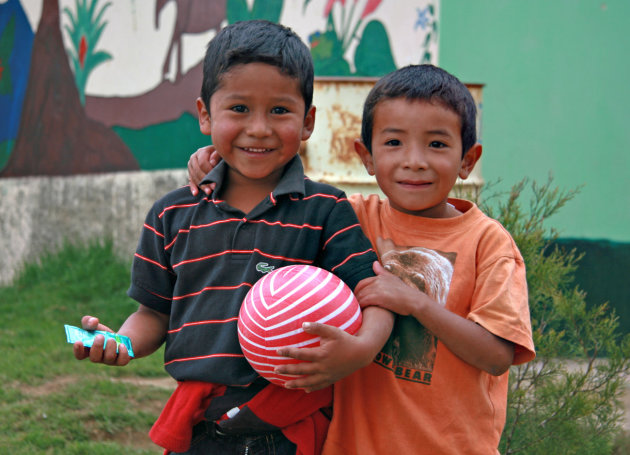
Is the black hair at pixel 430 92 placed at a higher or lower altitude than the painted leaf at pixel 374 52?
higher

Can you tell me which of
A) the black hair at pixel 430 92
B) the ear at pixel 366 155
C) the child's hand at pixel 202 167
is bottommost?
the child's hand at pixel 202 167

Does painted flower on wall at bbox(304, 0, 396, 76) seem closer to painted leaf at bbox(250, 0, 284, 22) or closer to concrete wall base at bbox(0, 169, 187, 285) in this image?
painted leaf at bbox(250, 0, 284, 22)

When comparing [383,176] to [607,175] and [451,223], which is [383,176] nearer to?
[451,223]

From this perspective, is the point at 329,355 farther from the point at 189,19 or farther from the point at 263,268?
the point at 189,19

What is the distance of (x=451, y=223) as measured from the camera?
1.94m

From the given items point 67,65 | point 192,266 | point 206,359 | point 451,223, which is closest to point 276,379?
point 206,359

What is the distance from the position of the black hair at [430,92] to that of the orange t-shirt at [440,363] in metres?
0.28

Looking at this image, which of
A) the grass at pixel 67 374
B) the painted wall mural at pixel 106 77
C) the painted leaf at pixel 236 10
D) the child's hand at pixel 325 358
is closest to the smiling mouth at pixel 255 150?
the child's hand at pixel 325 358

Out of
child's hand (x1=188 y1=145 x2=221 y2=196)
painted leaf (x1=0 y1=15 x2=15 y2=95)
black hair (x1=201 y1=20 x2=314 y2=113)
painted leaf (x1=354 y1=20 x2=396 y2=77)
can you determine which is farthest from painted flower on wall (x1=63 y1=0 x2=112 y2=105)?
black hair (x1=201 y1=20 x2=314 y2=113)

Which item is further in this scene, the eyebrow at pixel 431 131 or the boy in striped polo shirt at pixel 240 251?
the eyebrow at pixel 431 131

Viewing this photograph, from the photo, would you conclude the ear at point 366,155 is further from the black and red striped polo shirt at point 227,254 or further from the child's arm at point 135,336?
the child's arm at point 135,336

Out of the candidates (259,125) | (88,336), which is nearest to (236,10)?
(259,125)

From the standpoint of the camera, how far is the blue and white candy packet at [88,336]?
1.70 metres

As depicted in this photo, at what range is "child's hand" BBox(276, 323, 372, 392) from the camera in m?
1.59
